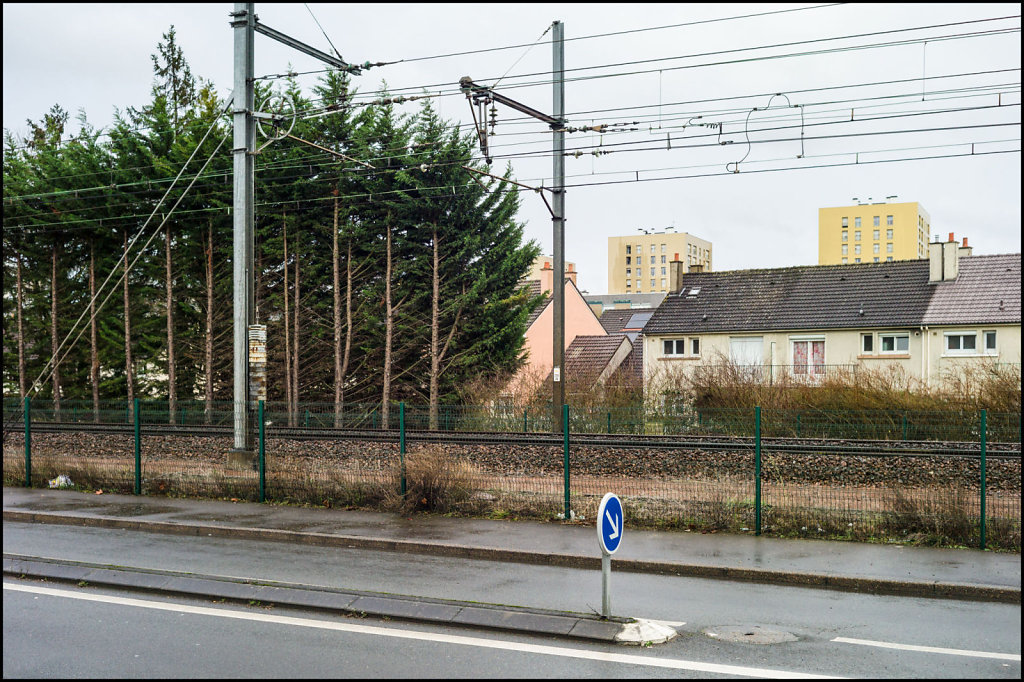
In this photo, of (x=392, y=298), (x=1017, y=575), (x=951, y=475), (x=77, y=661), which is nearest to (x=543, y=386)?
(x=392, y=298)

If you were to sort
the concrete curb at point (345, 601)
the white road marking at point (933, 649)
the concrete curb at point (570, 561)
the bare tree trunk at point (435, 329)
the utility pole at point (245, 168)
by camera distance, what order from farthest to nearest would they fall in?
the bare tree trunk at point (435, 329) → the utility pole at point (245, 168) → the concrete curb at point (570, 561) → the concrete curb at point (345, 601) → the white road marking at point (933, 649)

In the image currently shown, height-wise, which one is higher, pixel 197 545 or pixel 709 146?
pixel 709 146

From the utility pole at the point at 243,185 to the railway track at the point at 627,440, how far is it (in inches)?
61.9

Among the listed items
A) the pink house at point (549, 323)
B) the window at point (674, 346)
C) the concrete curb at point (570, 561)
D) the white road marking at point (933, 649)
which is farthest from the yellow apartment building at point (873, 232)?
the white road marking at point (933, 649)

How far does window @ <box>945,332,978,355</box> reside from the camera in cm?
3947

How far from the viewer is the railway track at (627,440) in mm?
13422

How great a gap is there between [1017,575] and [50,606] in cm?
970

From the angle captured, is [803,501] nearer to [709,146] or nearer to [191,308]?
[709,146]

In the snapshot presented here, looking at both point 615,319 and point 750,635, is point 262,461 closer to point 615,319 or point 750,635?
point 750,635

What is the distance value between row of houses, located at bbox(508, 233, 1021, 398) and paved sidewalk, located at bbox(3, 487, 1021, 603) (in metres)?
21.4

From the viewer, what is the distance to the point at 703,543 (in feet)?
36.4

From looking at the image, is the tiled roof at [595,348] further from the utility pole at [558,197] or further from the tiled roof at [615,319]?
the utility pole at [558,197]

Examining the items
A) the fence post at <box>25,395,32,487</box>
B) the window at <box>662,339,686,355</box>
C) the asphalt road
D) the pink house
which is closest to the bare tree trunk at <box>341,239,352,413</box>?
the pink house

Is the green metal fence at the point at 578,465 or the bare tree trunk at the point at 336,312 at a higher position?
the bare tree trunk at the point at 336,312
